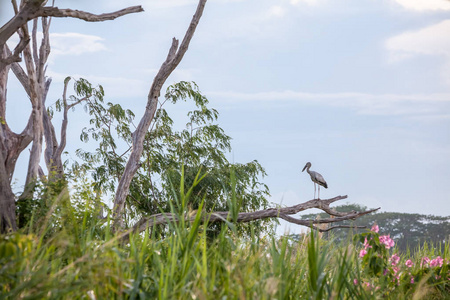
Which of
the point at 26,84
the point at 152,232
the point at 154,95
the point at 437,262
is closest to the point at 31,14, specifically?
the point at 154,95

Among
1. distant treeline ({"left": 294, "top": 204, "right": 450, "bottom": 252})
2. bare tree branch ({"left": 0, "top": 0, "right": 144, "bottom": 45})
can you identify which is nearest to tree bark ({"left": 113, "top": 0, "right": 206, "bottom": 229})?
bare tree branch ({"left": 0, "top": 0, "right": 144, "bottom": 45})

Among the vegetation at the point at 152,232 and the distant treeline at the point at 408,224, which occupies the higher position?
the vegetation at the point at 152,232

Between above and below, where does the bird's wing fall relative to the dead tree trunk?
below

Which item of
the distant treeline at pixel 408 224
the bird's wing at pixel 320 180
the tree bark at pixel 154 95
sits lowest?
the distant treeline at pixel 408 224

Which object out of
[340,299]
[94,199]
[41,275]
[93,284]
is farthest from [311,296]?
[94,199]

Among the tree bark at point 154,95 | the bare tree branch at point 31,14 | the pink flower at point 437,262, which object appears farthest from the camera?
the tree bark at point 154,95

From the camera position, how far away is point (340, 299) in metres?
2.46

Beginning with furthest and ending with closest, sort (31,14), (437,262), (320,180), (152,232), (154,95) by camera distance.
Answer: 1. (320,180)
2. (154,95)
3. (31,14)
4. (437,262)
5. (152,232)

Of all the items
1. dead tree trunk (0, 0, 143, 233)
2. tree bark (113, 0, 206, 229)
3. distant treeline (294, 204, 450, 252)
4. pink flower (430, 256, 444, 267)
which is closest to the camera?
pink flower (430, 256, 444, 267)

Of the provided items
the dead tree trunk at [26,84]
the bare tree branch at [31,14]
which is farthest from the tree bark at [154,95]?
the bare tree branch at [31,14]

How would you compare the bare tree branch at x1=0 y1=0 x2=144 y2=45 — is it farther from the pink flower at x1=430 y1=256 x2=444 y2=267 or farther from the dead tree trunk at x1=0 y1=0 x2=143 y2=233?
the pink flower at x1=430 y1=256 x2=444 y2=267

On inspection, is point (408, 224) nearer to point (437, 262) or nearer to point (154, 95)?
point (154, 95)

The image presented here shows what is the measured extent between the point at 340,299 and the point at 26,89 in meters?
8.46

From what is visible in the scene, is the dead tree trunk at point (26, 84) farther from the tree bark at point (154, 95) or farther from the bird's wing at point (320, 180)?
the bird's wing at point (320, 180)
